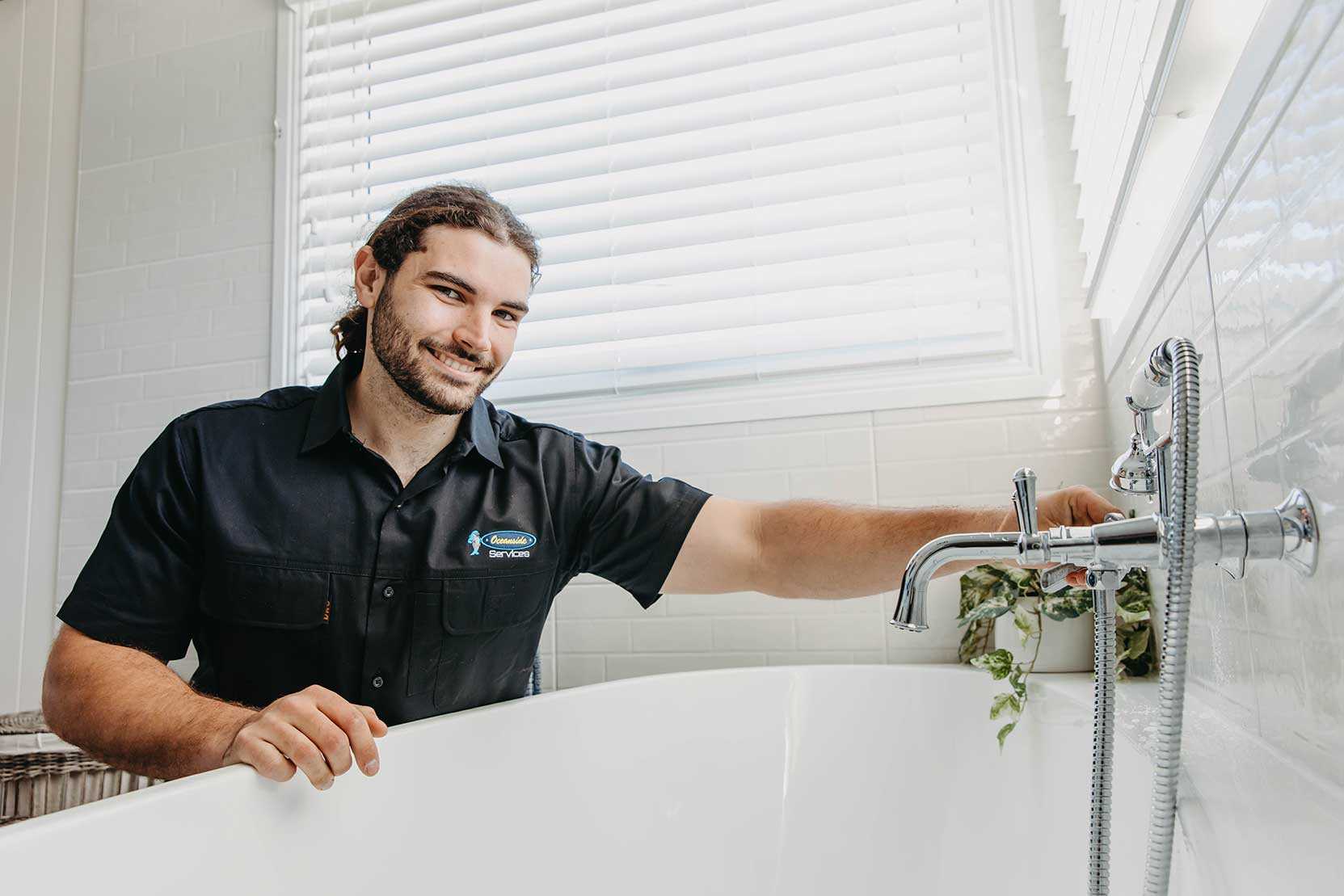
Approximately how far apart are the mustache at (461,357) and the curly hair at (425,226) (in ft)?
0.61

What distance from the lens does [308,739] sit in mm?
955

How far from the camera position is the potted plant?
148 centimetres

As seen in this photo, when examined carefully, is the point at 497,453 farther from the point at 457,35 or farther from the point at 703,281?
the point at 457,35

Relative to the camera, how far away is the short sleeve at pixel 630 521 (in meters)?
1.54

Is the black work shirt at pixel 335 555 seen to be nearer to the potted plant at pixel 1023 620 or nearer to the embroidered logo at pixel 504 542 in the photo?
the embroidered logo at pixel 504 542

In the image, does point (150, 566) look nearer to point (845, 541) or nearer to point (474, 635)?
point (474, 635)

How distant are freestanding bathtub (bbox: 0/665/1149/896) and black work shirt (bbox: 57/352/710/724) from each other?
0.19 metres

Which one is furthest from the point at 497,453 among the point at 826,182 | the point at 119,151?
the point at 119,151

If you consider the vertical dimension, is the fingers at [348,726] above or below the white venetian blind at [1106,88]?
below

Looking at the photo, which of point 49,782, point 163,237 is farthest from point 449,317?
point 163,237

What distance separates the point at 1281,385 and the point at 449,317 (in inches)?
48.3

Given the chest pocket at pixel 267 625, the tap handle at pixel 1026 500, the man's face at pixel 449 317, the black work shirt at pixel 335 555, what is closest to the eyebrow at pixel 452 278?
the man's face at pixel 449 317

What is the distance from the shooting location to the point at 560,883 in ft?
4.40

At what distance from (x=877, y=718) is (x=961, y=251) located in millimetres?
965
